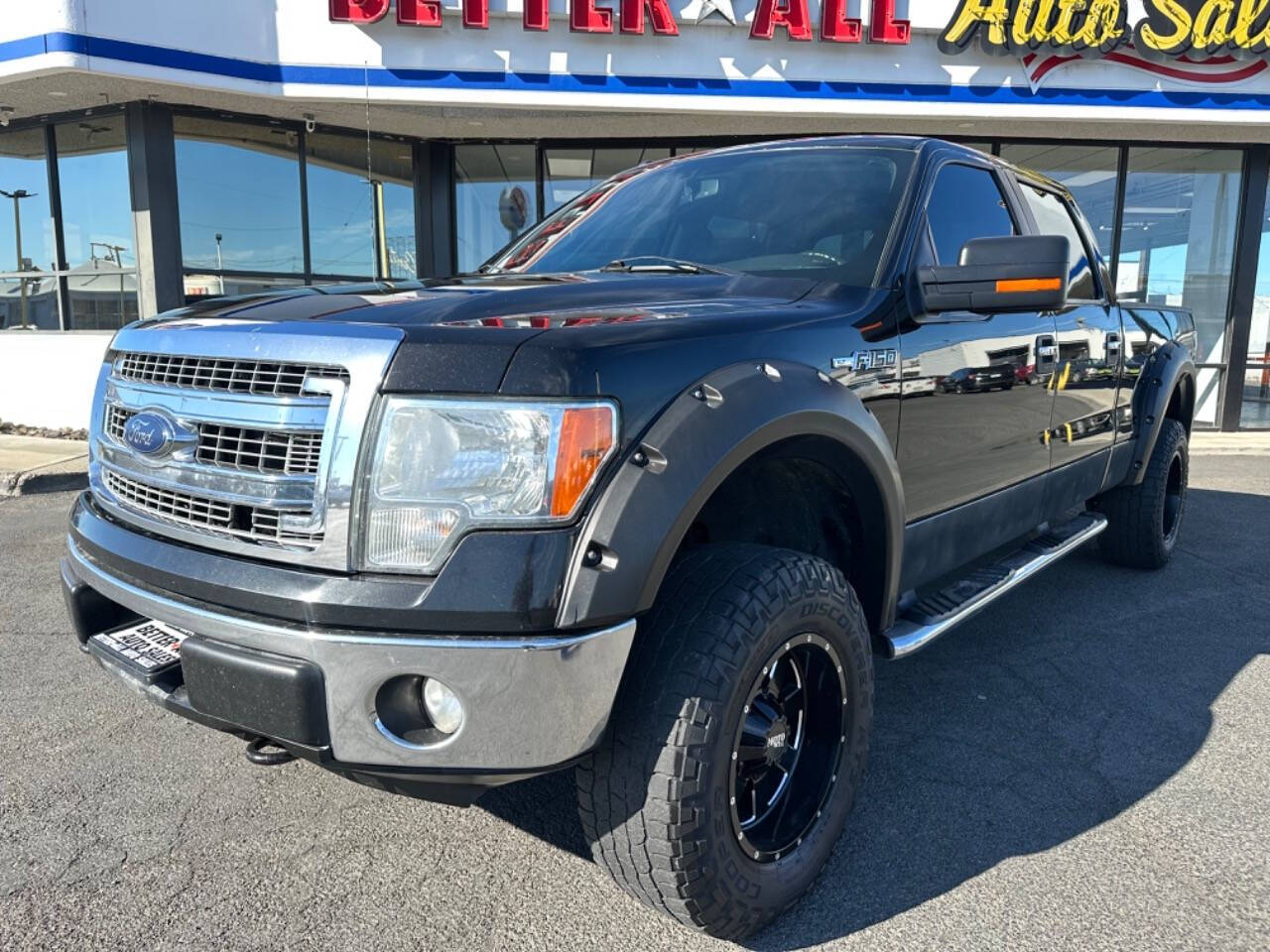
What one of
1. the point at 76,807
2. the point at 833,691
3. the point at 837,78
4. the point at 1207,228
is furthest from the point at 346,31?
the point at 1207,228

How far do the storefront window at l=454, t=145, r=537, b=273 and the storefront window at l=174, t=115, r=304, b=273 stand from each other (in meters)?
1.82

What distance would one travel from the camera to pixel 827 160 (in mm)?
3082

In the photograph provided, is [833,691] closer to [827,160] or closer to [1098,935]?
[1098,935]

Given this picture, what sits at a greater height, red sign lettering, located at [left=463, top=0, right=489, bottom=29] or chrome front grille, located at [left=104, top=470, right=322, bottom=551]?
red sign lettering, located at [left=463, top=0, right=489, bottom=29]

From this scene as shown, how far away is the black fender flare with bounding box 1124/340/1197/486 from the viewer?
4.62 metres

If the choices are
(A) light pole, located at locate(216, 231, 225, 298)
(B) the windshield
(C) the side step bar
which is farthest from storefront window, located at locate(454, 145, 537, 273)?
(C) the side step bar

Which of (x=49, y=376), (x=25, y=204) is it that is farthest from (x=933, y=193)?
(x=25, y=204)

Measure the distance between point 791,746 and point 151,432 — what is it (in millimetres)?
1624

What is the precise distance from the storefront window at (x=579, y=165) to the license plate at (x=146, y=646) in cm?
895

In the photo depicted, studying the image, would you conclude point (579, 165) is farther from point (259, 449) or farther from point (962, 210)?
point (259, 449)

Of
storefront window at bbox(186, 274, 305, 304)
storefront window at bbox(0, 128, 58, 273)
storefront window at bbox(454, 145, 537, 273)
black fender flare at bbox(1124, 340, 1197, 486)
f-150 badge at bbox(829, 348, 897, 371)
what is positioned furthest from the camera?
storefront window at bbox(454, 145, 537, 273)

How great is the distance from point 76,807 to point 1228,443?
36.5ft

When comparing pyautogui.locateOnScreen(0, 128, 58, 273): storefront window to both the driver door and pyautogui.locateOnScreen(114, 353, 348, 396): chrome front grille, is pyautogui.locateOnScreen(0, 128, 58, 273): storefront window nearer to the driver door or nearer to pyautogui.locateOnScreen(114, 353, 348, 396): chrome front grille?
pyautogui.locateOnScreen(114, 353, 348, 396): chrome front grille

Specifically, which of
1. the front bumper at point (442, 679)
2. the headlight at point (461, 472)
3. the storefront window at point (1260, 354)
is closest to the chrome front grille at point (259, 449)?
the headlight at point (461, 472)
